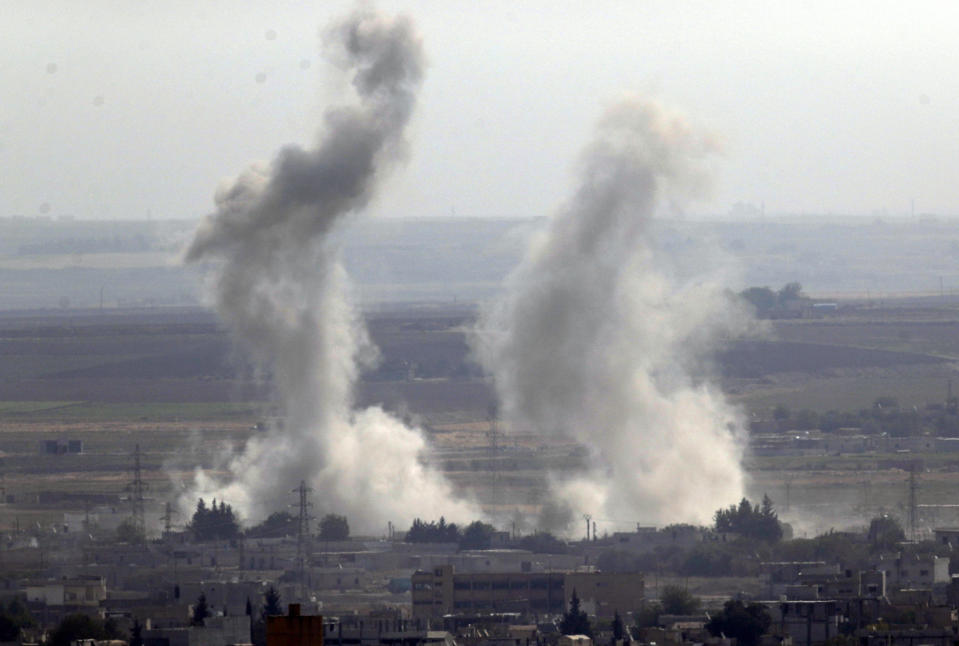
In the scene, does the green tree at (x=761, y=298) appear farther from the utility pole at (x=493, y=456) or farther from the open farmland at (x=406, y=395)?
the utility pole at (x=493, y=456)

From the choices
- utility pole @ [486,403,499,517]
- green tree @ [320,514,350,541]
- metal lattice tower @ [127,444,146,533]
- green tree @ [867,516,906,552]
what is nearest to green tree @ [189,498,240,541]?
metal lattice tower @ [127,444,146,533]

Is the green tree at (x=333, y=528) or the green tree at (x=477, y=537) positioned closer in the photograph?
the green tree at (x=477, y=537)

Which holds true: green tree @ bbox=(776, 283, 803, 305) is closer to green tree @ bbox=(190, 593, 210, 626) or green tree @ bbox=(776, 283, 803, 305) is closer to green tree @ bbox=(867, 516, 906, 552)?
green tree @ bbox=(867, 516, 906, 552)

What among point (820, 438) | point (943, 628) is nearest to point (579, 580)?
point (943, 628)

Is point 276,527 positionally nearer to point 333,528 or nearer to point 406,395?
point 333,528

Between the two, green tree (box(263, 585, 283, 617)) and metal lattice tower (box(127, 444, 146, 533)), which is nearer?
green tree (box(263, 585, 283, 617))

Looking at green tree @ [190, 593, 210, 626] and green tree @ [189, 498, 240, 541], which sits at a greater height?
green tree @ [189, 498, 240, 541]

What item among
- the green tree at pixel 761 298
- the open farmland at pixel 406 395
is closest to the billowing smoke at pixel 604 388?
the open farmland at pixel 406 395
